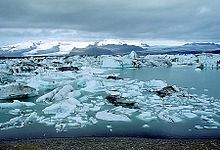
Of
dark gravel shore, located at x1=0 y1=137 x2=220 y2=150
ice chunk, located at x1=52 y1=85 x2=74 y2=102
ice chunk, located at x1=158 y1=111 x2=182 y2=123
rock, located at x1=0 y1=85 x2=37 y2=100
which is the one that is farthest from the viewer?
rock, located at x1=0 y1=85 x2=37 y2=100

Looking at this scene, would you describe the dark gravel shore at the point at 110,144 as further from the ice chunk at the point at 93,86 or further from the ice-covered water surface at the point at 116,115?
the ice chunk at the point at 93,86

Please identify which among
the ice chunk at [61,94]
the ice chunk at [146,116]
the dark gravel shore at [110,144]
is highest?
the ice chunk at [61,94]

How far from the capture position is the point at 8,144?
28.2ft

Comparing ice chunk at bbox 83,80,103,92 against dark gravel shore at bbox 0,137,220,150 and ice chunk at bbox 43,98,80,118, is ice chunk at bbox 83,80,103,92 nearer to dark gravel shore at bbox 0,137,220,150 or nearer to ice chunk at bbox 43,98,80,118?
ice chunk at bbox 43,98,80,118

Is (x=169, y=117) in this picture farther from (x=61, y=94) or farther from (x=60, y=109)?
(x=61, y=94)

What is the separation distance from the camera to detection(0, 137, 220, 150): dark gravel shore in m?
8.08

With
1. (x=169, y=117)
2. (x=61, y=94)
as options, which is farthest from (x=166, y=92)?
(x=61, y=94)

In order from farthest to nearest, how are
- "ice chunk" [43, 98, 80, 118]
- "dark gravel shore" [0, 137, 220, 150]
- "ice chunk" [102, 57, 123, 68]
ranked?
"ice chunk" [102, 57, 123, 68]
"ice chunk" [43, 98, 80, 118]
"dark gravel shore" [0, 137, 220, 150]

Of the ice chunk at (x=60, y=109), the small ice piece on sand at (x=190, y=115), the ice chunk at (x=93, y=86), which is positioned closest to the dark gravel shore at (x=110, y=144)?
the small ice piece on sand at (x=190, y=115)

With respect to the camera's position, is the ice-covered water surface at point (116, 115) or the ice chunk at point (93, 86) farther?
the ice chunk at point (93, 86)

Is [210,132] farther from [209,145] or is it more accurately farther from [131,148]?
[131,148]

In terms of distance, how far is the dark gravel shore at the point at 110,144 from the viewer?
26.5ft

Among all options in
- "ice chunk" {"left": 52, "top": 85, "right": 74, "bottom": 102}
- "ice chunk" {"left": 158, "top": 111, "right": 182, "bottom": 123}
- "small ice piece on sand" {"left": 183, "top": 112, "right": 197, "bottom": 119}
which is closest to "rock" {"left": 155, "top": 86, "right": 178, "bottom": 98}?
"small ice piece on sand" {"left": 183, "top": 112, "right": 197, "bottom": 119}

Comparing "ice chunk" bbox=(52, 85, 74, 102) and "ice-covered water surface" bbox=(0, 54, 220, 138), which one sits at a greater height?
"ice chunk" bbox=(52, 85, 74, 102)
